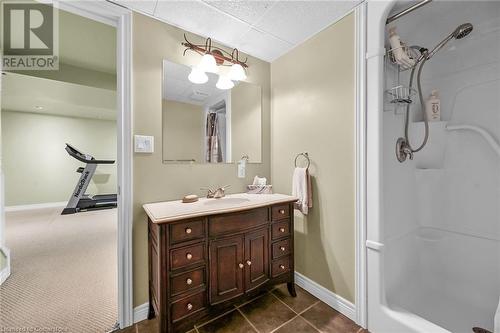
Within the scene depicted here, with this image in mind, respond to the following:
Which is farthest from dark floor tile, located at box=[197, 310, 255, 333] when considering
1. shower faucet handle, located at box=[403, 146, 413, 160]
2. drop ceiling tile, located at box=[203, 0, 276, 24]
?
drop ceiling tile, located at box=[203, 0, 276, 24]

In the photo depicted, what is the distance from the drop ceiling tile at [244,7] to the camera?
142cm

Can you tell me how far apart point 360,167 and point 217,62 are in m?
1.54

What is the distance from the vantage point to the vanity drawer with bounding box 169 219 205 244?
3.88 ft

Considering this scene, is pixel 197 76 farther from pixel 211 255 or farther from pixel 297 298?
pixel 297 298

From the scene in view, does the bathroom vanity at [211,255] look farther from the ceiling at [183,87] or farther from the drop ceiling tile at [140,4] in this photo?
the drop ceiling tile at [140,4]

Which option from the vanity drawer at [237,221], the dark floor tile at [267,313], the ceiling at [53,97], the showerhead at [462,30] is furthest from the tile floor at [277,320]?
the ceiling at [53,97]

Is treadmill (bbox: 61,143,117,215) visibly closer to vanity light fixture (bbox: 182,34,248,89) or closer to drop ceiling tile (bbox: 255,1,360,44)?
vanity light fixture (bbox: 182,34,248,89)

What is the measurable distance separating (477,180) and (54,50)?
4.48 metres

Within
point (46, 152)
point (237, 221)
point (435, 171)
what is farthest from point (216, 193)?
point (46, 152)

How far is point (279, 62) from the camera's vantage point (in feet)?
7.02

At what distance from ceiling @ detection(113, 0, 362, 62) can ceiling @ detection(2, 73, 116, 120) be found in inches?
91.6

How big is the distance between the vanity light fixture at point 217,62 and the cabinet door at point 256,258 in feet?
4.60

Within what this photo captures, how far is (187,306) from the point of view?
123cm

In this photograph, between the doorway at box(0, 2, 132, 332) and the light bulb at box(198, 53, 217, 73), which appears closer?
the doorway at box(0, 2, 132, 332)
